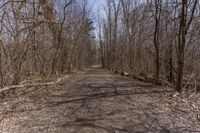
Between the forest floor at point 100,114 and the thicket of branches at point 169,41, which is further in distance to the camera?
the thicket of branches at point 169,41

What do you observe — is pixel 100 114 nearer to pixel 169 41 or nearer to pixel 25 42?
pixel 25 42

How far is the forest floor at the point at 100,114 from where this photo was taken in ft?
19.5

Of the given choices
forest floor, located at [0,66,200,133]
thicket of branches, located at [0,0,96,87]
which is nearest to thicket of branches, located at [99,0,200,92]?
forest floor, located at [0,66,200,133]

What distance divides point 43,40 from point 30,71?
2140 mm

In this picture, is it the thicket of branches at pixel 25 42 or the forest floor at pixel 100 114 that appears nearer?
the forest floor at pixel 100 114

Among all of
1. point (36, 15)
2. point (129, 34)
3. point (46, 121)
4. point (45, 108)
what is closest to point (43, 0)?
point (36, 15)

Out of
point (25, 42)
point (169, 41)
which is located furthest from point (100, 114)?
point (169, 41)

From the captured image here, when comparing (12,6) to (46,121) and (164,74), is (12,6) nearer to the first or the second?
(46,121)

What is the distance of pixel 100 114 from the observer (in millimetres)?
7113

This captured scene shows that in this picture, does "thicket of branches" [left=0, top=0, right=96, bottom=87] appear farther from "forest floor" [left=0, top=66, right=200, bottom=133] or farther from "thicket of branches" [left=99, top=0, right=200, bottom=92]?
"thicket of branches" [left=99, top=0, right=200, bottom=92]

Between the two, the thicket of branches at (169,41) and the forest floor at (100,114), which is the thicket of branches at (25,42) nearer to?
the forest floor at (100,114)

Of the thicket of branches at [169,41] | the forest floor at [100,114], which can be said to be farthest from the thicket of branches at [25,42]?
the thicket of branches at [169,41]

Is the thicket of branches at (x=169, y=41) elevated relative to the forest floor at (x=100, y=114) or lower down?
elevated

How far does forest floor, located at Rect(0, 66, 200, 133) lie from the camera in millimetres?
5957
